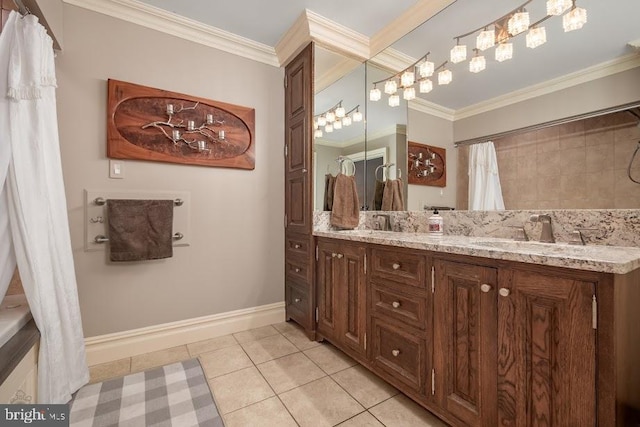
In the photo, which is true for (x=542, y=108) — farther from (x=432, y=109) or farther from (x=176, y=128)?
(x=176, y=128)

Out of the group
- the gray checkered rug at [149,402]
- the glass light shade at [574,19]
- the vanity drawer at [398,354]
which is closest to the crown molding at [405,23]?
the glass light shade at [574,19]

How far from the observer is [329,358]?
6.23 ft

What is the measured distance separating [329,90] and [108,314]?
7.94 ft

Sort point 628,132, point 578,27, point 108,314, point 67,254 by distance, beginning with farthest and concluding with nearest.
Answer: point 108,314 → point 67,254 → point 578,27 → point 628,132

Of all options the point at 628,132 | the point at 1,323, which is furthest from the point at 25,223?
the point at 628,132

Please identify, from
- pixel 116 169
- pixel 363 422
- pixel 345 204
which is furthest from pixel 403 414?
pixel 116 169

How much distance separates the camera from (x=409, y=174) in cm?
213

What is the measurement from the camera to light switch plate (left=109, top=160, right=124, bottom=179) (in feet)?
6.25

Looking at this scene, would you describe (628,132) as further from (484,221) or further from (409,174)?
(409,174)

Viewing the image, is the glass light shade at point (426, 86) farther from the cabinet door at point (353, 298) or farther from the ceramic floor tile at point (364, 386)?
the ceramic floor tile at point (364, 386)

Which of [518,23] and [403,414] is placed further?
[518,23]

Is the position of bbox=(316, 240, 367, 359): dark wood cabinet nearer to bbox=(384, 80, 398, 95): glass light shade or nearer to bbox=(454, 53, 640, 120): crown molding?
bbox=(454, 53, 640, 120): crown molding

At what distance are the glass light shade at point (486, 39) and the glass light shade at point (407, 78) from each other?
481 mm

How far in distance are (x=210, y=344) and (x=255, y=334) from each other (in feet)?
1.16
